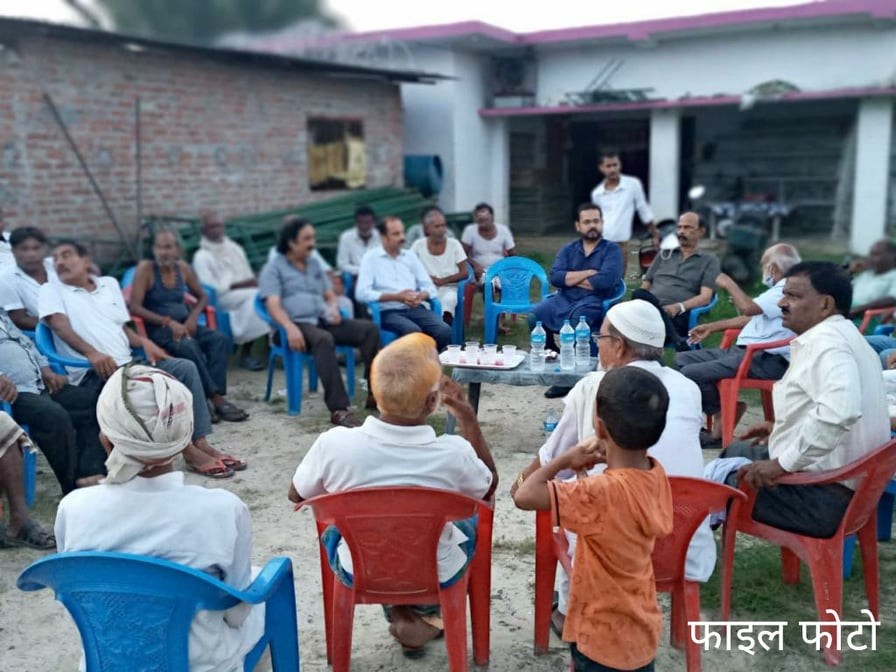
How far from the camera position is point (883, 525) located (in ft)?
12.5

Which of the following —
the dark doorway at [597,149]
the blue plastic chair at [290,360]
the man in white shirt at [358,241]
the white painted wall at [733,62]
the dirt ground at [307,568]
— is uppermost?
the white painted wall at [733,62]

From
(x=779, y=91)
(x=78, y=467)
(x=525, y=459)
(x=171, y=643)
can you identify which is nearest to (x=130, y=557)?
(x=171, y=643)

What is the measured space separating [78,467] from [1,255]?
157cm

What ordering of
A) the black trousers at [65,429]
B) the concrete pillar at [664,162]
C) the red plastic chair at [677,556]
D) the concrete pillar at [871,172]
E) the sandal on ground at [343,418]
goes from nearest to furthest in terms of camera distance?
the red plastic chair at [677,556] < the black trousers at [65,429] < the sandal on ground at [343,418] < the concrete pillar at [871,172] < the concrete pillar at [664,162]

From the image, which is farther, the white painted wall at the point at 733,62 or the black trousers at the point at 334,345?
the white painted wall at the point at 733,62

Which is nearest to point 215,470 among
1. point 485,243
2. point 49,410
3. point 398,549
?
point 49,410

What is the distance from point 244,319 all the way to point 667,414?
537 cm

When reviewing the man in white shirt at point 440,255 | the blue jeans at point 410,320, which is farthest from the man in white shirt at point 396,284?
the man in white shirt at point 440,255

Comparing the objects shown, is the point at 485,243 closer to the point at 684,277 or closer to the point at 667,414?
the point at 684,277

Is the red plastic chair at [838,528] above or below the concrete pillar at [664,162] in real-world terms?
below

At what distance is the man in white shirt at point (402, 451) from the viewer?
251 cm

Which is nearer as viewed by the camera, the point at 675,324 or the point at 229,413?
the point at 675,324

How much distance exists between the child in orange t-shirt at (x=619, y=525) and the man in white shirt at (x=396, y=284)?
409 centimetres

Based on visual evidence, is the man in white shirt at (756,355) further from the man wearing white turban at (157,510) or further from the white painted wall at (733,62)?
the white painted wall at (733,62)
